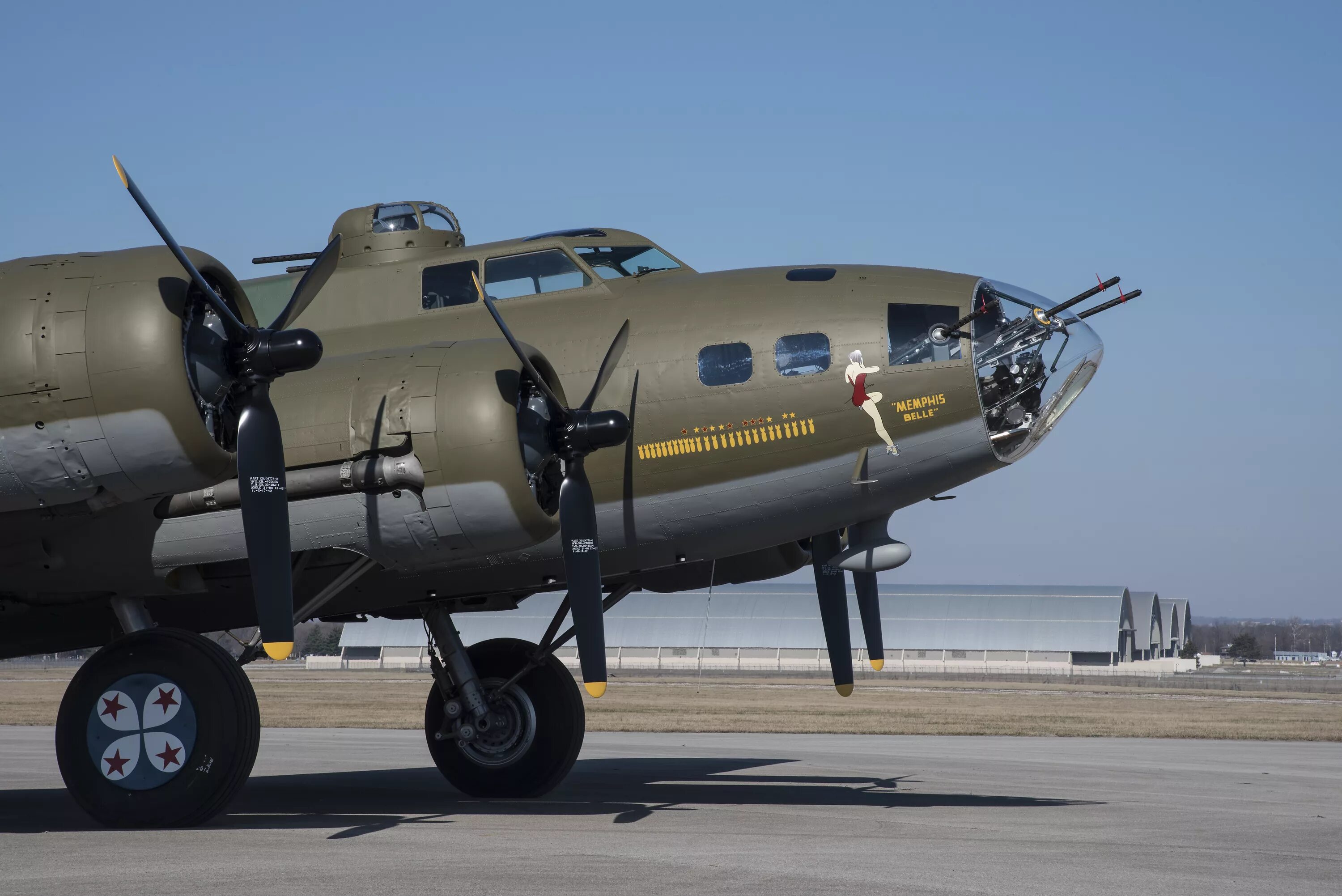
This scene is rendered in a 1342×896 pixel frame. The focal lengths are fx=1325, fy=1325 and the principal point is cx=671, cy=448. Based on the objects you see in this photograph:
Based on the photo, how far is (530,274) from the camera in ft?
50.3

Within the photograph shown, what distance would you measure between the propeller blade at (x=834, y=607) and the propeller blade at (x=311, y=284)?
6683 mm

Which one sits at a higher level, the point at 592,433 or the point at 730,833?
the point at 592,433

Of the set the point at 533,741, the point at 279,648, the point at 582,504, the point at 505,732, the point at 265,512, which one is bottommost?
the point at 533,741

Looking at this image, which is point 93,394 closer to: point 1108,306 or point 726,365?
point 726,365

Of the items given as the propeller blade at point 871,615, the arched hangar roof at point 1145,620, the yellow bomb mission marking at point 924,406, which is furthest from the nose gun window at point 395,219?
the arched hangar roof at point 1145,620

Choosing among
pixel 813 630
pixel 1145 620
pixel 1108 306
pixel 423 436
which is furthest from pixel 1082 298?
pixel 1145 620

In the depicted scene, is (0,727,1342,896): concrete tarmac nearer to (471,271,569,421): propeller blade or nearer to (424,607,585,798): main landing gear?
(424,607,585,798): main landing gear

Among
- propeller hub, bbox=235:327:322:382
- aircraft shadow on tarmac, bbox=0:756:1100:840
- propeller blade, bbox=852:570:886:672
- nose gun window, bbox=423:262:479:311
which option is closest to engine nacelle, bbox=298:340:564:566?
propeller hub, bbox=235:327:322:382

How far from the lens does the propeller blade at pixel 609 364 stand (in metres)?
13.8

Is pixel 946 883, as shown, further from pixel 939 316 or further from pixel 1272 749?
pixel 1272 749

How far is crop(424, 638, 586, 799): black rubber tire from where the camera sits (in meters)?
16.6

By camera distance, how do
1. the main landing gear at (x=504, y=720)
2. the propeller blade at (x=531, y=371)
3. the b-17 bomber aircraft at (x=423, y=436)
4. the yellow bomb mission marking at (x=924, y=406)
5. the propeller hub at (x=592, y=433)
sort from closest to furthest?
the b-17 bomber aircraft at (x=423, y=436) < the propeller blade at (x=531, y=371) < the propeller hub at (x=592, y=433) < the yellow bomb mission marking at (x=924, y=406) < the main landing gear at (x=504, y=720)

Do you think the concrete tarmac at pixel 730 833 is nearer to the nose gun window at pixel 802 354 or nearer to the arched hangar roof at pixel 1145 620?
the nose gun window at pixel 802 354

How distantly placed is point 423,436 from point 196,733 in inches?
133
